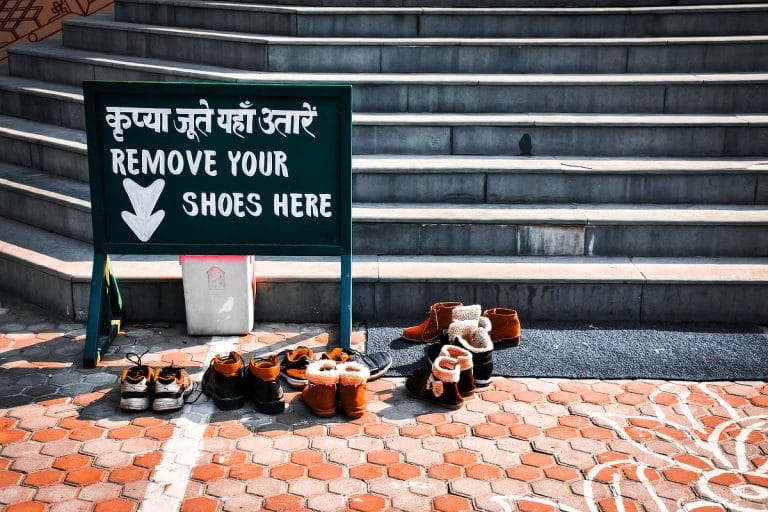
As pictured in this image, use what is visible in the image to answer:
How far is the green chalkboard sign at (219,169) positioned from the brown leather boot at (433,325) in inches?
22.2

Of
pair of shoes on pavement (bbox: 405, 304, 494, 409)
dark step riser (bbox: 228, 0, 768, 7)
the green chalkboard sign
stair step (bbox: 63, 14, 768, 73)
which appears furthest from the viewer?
dark step riser (bbox: 228, 0, 768, 7)

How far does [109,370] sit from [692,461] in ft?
12.6

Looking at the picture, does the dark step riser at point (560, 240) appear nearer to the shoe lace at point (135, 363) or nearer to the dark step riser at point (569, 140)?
the dark step riser at point (569, 140)

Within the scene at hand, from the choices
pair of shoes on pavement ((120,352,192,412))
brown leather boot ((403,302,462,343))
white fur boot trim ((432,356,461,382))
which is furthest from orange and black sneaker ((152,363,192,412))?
brown leather boot ((403,302,462,343))

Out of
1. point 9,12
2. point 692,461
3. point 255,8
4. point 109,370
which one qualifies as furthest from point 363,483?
point 9,12

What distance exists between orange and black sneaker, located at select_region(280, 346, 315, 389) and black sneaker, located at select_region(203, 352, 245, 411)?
37cm

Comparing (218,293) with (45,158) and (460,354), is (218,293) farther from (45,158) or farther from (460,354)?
(45,158)

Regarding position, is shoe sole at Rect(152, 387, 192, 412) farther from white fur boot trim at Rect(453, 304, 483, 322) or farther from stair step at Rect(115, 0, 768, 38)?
stair step at Rect(115, 0, 768, 38)

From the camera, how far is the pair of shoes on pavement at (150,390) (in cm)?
537

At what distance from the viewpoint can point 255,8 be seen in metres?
9.74

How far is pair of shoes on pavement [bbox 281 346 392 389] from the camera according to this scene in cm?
569

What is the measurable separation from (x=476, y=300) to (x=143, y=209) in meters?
2.59

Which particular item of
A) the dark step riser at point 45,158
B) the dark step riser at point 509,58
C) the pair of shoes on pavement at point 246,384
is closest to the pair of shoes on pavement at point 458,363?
the pair of shoes on pavement at point 246,384

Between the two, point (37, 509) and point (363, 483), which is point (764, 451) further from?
point (37, 509)
